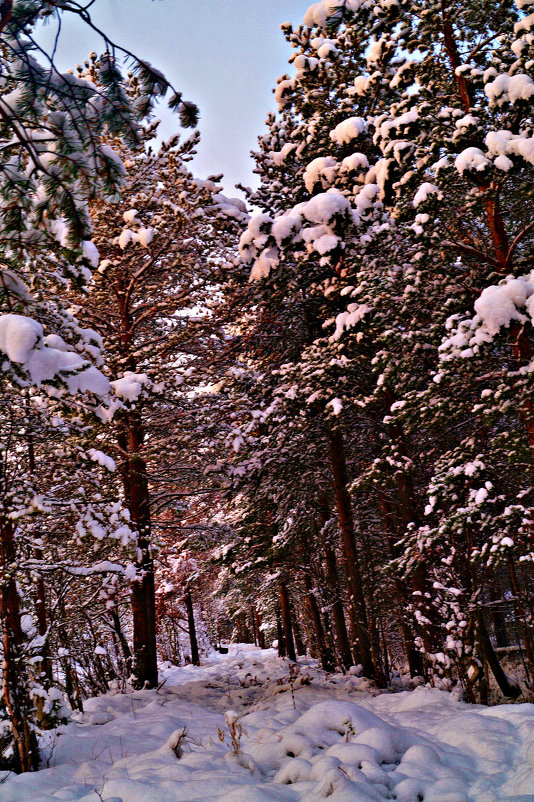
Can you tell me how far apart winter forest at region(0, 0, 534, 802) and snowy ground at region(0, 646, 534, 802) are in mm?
32

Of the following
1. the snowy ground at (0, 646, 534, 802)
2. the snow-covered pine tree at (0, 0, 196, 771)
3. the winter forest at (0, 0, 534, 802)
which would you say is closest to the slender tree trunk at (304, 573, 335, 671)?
the winter forest at (0, 0, 534, 802)

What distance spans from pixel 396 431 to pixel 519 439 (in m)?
4.65

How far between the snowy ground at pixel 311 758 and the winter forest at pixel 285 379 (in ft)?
0.10

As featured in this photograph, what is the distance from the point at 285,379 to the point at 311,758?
247 inches

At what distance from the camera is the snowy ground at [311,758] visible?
3336mm

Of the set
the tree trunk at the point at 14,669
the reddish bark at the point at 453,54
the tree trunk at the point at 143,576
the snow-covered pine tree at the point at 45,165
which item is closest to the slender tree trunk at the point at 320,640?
the tree trunk at the point at 143,576

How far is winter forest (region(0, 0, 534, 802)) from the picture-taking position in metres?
3.77

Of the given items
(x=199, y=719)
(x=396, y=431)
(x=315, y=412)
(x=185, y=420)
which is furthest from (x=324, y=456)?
(x=199, y=719)

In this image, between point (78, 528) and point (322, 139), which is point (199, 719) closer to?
point (78, 528)

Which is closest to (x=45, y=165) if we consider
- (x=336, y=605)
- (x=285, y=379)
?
(x=285, y=379)

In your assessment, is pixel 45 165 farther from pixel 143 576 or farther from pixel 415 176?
pixel 143 576

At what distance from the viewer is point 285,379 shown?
9.38 m

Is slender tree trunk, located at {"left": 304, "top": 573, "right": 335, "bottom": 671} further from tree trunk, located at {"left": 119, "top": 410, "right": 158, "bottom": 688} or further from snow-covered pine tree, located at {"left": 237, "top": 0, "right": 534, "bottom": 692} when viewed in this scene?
snow-covered pine tree, located at {"left": 237, "top": 0, "right": 534, "bottom": 692}

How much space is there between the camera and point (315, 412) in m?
11.7
